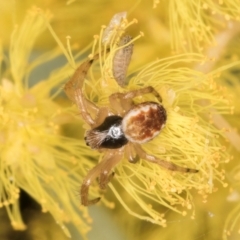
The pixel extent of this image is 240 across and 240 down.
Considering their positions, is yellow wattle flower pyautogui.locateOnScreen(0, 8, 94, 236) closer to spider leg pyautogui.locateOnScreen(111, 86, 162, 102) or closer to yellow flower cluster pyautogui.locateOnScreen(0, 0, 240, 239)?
yellow flower cluster pyautogui.locateOnScreen(0, 0, 240, 239)

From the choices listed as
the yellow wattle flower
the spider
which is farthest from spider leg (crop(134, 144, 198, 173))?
the yellow wattle flower

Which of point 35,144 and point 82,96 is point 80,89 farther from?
point 35,144

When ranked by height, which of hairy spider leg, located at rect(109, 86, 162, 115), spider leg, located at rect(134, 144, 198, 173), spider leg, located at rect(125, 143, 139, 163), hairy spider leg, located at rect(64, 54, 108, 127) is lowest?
spider leg, located at rect(134, 144, 198, 173)

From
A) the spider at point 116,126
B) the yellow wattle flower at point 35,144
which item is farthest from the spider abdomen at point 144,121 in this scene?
the yellow wattle flower at point 35,144

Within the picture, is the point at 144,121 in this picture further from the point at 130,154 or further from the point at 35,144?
the point at 35,144

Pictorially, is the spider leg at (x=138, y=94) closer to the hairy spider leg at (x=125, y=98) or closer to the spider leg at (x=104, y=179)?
the hairy spider leg at (x=125, y=98)

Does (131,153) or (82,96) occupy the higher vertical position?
(82,96)

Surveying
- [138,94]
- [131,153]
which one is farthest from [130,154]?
[138,94]

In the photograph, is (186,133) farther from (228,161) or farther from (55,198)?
(55,198)

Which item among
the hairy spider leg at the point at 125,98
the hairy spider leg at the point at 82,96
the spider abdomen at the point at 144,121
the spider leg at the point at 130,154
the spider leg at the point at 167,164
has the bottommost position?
the spider leg at the point at 167,164
